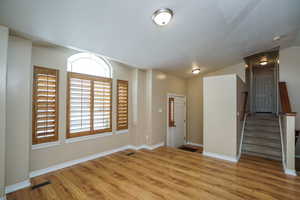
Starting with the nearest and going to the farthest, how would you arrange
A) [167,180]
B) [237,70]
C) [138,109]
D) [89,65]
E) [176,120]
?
1. [167,180]
2. [89,65]
3. [138,109]
4. [237,70]
5. [176,120]

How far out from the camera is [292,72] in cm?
471

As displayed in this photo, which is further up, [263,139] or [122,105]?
[122,105]

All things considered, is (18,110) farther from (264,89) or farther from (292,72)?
(264,89)

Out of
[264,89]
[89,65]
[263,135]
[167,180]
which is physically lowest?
[167,180]

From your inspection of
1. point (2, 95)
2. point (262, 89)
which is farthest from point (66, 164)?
point (262, 89)

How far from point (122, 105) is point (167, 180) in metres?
2.56

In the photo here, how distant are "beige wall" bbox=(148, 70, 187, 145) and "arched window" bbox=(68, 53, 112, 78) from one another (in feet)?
4.82

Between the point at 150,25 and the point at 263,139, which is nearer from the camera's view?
the point at 150,25

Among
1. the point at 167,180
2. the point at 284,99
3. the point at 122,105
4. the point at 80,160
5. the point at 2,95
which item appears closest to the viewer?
the point at 2,95

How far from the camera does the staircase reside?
12.8ft

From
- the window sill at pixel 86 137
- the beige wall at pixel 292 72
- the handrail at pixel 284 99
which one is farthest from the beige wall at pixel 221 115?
the window sill at pixel 86 137

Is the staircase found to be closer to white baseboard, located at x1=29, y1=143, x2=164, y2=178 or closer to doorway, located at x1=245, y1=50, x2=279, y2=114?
doorway, located at x1=245, y1=50, x2=279, y2=114

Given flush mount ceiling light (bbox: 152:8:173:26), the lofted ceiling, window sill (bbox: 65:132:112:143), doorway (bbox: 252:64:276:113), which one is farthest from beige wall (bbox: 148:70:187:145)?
doorway (bbox: 252:64:276:113)

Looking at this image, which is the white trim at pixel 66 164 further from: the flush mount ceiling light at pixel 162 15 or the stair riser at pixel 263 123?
the stair riser at pixel 263 123
